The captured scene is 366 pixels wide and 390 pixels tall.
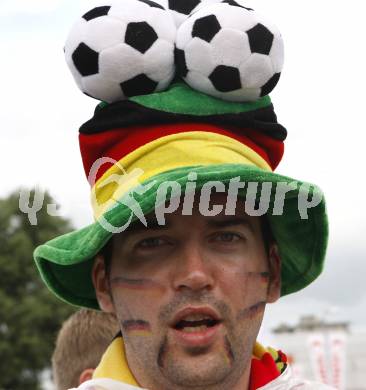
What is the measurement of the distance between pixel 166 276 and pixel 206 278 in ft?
0.45

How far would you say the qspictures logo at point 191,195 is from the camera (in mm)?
2713

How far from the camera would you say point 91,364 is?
470 cm

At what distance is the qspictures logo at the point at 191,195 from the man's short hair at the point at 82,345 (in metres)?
1.88

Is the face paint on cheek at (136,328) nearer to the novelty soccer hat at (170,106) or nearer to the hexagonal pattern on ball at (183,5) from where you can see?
the novelty soccer hat at (170,106)

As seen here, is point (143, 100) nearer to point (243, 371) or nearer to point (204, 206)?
point (204, 206)

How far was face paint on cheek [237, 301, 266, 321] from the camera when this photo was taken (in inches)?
109

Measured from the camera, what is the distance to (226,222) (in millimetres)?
2844

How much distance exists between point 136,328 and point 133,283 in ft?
0.46

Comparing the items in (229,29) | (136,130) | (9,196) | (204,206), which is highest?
(9,196)

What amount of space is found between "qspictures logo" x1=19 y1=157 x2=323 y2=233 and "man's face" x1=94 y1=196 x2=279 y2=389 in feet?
Answer: 0.10

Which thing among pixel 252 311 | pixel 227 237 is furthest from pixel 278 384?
pixel 227 237

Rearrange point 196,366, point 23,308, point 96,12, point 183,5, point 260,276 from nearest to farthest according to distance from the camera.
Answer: point 196,366 < point 260,276 < point 96,12 < point 183,5 < point 23,308

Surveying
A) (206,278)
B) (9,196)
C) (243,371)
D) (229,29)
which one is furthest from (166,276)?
(9,196)

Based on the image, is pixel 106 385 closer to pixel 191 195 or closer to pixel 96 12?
pixel 191 195
